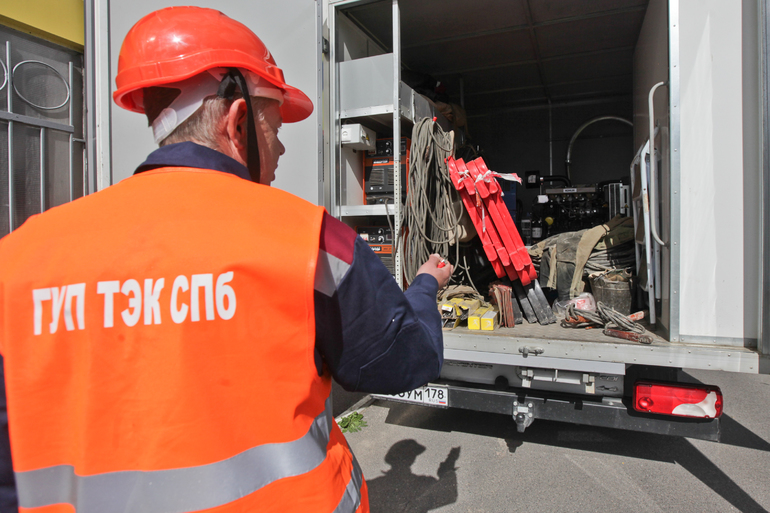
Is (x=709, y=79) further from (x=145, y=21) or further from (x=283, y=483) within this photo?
(x=283, y=483)

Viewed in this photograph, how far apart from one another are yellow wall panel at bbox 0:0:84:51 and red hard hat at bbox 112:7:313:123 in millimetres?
1843

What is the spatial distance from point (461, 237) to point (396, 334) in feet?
9.49

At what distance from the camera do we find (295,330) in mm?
738

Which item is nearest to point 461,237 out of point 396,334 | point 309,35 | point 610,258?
point 610,258

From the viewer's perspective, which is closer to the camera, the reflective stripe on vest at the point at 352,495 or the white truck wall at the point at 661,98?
the reflective stripe on vest at the point at 352,495

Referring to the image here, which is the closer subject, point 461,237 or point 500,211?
point 500,211

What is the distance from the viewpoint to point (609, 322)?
2785 millimetres

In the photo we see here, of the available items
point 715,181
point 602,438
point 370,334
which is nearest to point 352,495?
point 370,334

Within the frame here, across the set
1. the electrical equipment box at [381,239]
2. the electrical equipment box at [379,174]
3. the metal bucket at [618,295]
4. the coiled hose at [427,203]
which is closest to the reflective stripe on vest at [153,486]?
the coiled hose at [427,203]

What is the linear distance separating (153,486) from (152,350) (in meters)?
0.21

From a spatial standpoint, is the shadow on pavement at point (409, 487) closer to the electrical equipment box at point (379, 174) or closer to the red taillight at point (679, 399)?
the red taillight at point (679, 399)

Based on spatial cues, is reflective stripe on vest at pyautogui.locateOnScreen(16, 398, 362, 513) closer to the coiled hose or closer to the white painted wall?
→ the white painted wall

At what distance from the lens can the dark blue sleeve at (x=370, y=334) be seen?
0.78 meters

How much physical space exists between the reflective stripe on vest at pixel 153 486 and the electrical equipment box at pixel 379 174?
283 cm
